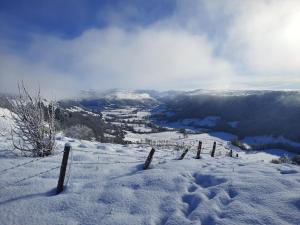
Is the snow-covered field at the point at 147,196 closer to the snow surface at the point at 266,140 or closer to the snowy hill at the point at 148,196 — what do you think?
the snowy hill at the point at 148,196

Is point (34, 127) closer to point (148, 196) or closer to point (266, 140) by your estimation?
point (148, 196)

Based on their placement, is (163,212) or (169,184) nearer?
(163,212)

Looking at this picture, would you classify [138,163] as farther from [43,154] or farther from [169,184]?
[43,154]

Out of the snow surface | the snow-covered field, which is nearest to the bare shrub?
the snow-covered field

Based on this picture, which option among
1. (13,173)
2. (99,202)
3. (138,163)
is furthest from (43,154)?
(99,202)

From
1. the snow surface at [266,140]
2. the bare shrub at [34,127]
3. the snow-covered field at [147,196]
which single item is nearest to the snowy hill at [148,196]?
the snow-covered field at [147,196]

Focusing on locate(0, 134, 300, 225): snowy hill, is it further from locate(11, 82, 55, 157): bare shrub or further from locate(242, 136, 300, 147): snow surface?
locate(242, 136, 300, 147): snow surface

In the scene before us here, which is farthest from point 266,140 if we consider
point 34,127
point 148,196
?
point 148,196

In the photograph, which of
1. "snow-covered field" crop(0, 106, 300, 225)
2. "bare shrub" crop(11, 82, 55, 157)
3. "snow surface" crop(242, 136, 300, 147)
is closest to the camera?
"snow-covered field" crop(0, 106, 300, 225)

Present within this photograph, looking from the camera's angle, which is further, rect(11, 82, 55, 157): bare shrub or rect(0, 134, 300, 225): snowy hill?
rect(11, 82, 55, 157): bare shrub

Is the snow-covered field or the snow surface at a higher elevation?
the snow-covered field

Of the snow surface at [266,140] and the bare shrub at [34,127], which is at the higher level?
the bare shrub at [34,127]

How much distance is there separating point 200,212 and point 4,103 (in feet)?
40.9

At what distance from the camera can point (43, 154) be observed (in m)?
13.1
